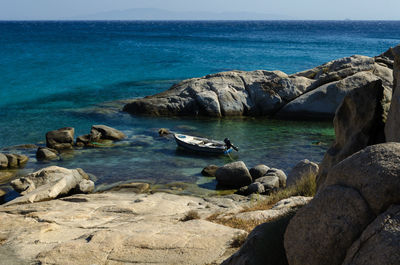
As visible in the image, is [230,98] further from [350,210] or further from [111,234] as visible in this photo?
[350,210]

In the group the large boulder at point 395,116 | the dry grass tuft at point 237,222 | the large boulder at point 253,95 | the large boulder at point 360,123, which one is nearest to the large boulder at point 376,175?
the large boulder at point 395,116

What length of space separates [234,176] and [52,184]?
27.9 feet

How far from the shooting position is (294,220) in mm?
6629

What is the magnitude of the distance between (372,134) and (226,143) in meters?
17.7

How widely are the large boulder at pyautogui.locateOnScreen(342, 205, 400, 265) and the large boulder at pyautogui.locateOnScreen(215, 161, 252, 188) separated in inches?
645

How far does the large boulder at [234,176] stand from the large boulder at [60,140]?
39.9 ft

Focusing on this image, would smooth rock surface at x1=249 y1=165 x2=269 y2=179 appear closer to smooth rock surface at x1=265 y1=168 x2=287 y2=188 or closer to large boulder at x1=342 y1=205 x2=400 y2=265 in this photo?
smooth rock surface at x1=265 y1=168 x2=287 y2=188

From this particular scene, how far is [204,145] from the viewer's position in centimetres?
2825

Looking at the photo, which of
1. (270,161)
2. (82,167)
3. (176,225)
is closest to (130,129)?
(82,167)

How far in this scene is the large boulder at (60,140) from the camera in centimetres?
2930

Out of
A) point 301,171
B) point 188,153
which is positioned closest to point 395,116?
point 301,171

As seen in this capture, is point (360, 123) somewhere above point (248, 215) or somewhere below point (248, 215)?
above

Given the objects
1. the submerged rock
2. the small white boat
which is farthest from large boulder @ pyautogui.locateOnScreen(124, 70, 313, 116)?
the submerged rock

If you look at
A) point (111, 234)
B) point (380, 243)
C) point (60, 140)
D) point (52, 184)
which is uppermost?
point (380, 243)
